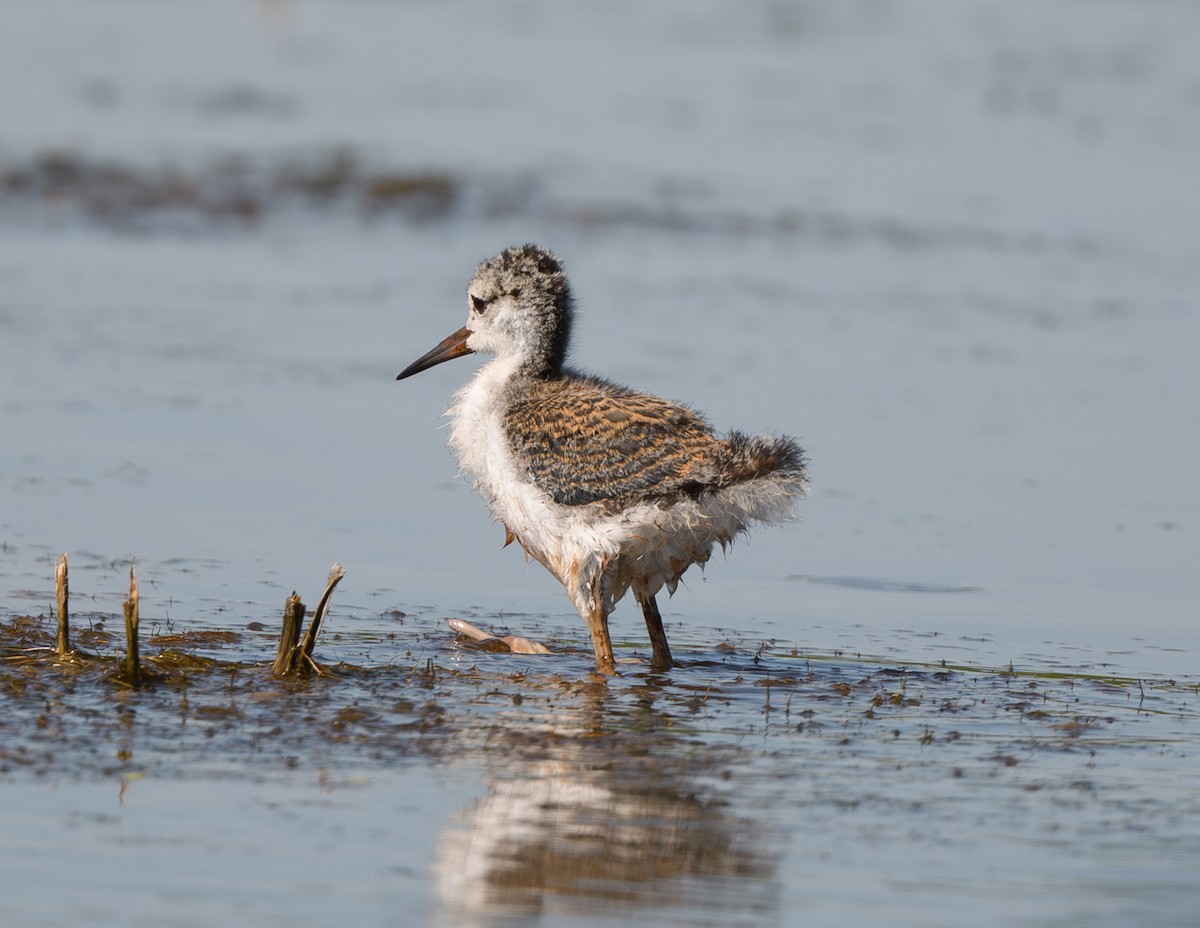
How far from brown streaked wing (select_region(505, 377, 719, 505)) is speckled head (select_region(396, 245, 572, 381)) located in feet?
1.35

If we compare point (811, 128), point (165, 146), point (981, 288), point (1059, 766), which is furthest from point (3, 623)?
point (811, 128)

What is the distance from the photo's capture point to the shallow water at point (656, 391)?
17.7 feet

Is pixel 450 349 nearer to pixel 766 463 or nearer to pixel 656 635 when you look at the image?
pixel 656 635

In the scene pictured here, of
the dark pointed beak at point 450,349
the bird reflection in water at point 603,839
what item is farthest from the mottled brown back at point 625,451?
the bird reflection in water at point 603,839

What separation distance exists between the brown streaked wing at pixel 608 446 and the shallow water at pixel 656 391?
0.74 meters

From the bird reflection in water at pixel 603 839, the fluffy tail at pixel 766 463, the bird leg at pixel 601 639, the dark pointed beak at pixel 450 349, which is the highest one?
the dark pointed beak at pixel 450 349

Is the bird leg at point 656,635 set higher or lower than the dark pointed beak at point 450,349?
lower

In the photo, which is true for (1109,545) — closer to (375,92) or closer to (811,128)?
(811,128)

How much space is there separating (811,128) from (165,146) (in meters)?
7.34

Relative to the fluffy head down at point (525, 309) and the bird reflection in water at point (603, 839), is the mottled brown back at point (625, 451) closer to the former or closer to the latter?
the fluffy head down at point (525, 309)

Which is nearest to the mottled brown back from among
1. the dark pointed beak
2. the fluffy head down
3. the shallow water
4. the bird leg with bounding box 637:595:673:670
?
the fluffy head down

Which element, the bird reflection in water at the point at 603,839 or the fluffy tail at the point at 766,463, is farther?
the fluffy tail at the point at 766,463

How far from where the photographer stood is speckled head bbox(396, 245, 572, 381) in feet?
26.6

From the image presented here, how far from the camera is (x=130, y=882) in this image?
497 cm
